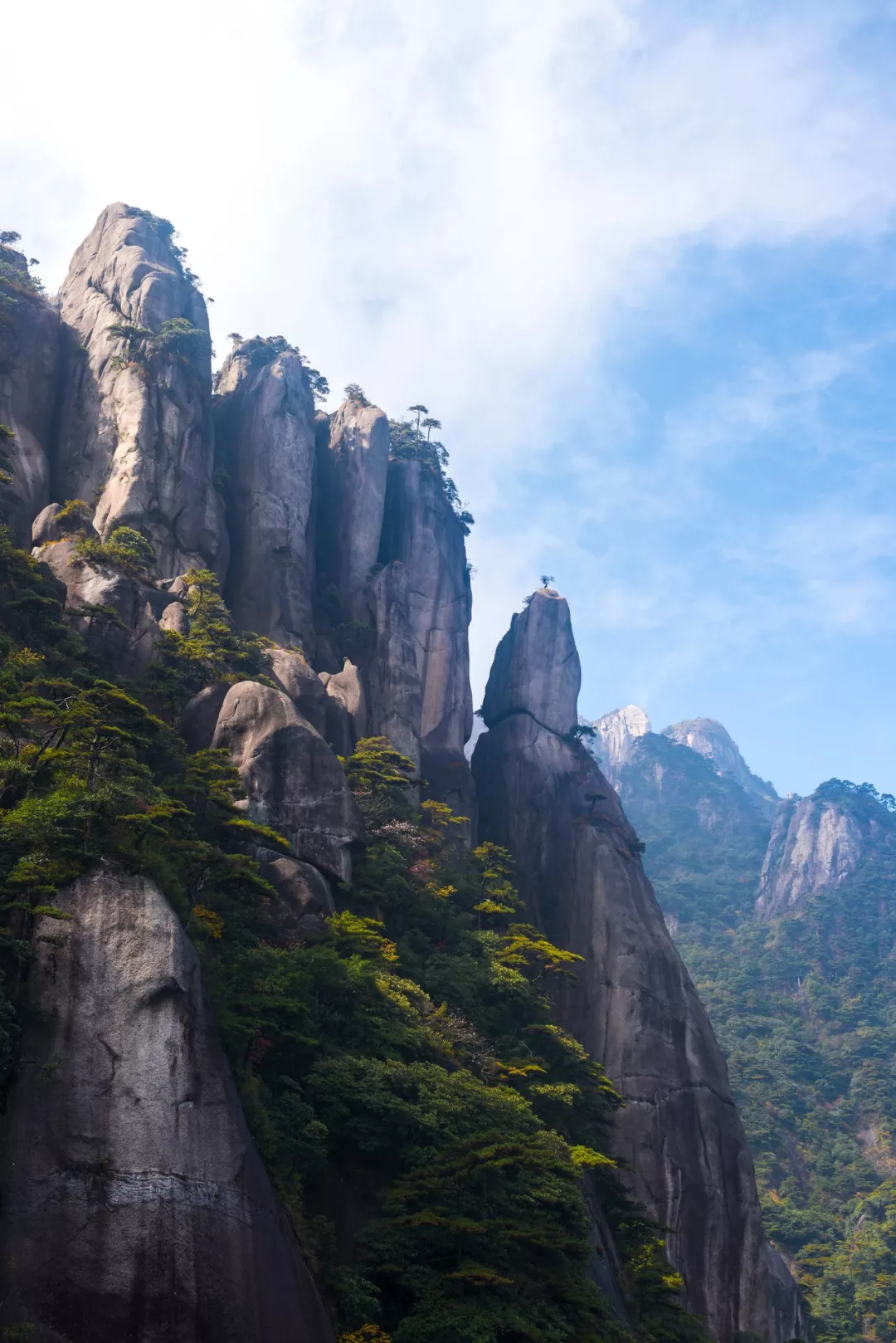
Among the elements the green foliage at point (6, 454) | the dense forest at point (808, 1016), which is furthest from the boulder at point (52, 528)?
the dense forest at point (808, 1016)

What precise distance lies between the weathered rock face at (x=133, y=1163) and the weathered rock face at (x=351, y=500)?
94.6 ft

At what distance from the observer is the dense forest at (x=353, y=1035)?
17.2m

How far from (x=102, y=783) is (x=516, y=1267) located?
33.0 ft

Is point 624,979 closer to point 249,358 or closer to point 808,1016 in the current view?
point 249,358

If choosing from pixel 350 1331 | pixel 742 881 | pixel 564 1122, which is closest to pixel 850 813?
pixel 742 881

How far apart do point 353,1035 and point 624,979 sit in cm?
1882

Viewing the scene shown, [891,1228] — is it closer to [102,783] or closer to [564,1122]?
[564,1122]

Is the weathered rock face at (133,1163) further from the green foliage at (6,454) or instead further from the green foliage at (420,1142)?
Result: the green foliage at (6,454)

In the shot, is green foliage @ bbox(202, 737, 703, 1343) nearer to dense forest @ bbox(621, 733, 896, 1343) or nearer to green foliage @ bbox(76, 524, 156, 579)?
green foliage @ bbox(76, 524, 156, 579)

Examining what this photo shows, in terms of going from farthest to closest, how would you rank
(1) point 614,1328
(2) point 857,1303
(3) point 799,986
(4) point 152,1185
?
(3) point 799,986 → (2) point 857,1303 → (1) point 614,1328 → (4) point 152,1185

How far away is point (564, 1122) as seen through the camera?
2884cm

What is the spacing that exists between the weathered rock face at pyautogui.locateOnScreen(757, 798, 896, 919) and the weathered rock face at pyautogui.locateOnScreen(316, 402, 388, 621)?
180 feet

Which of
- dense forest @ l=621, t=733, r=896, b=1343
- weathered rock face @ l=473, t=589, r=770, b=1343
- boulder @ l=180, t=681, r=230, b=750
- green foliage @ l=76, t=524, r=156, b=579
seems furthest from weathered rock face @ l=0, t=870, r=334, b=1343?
dense forest @ l=621, t=733, r=896, b=1343

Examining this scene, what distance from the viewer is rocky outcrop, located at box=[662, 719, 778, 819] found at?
130 meters
